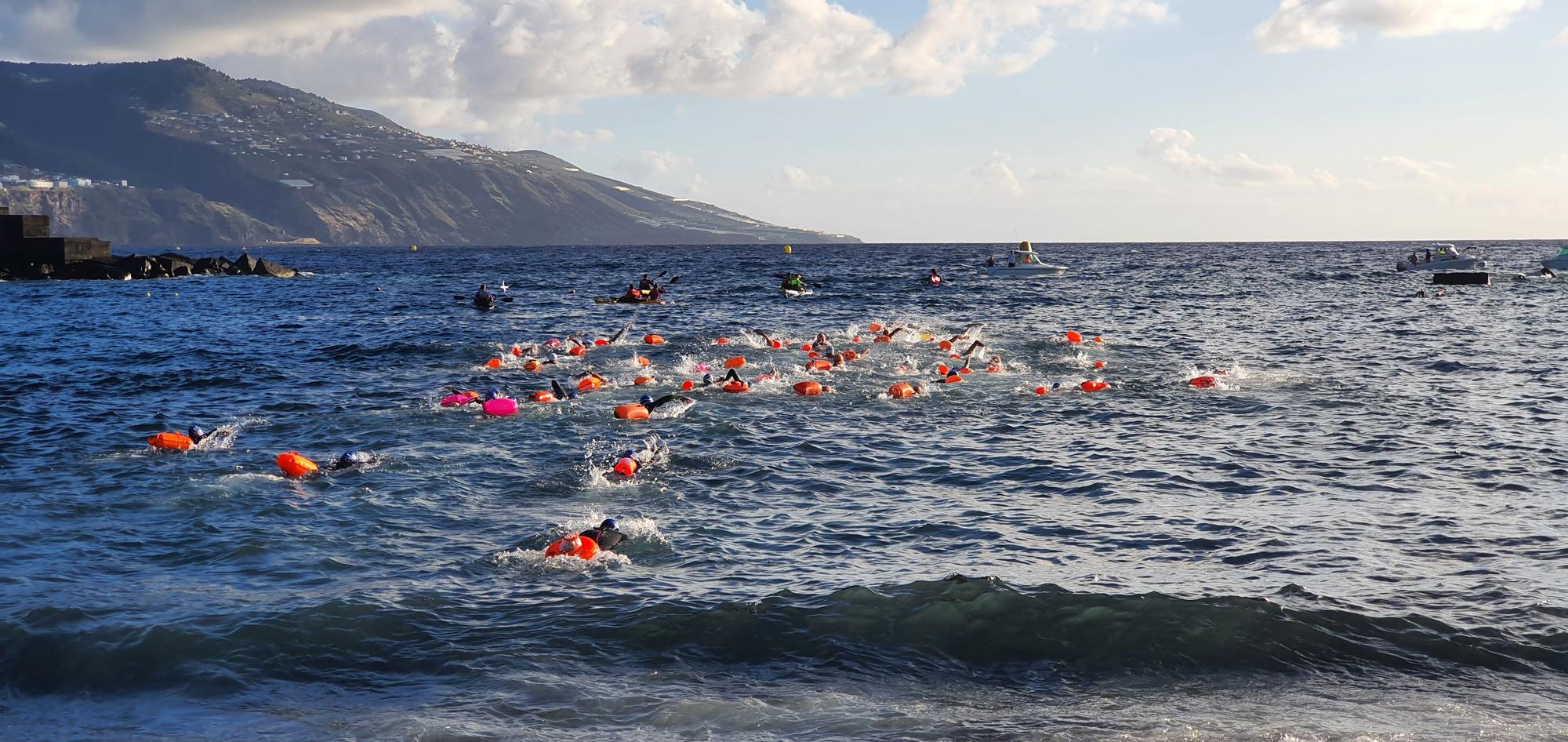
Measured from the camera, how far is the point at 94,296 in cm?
5603

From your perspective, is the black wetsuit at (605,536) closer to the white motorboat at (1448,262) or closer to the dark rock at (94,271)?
the dark rock at (94,271)

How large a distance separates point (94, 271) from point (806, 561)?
7601 centimetres

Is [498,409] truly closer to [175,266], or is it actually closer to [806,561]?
[806,561]

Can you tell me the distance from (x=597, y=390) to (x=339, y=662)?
49.8ft

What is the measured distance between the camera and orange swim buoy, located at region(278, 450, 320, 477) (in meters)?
15.8

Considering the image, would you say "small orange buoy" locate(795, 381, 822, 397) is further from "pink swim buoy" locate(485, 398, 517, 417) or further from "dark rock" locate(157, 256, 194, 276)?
"dark rock" locate(157, 256, 194, 276)

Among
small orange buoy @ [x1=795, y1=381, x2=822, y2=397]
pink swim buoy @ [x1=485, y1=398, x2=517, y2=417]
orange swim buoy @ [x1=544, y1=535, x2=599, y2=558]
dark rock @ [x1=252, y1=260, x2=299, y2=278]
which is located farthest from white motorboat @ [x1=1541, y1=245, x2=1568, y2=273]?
dark rock @ [x1=252, y1=260, x2=299, y2=278]

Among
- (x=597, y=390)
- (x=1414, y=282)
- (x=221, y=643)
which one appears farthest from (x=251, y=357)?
(x=1414, y=282)

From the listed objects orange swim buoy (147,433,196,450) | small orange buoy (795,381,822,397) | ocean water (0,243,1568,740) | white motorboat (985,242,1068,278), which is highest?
white motorboat (985,242,1068,278)

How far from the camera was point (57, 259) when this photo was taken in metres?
71.0

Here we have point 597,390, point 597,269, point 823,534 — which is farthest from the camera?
point 597,269

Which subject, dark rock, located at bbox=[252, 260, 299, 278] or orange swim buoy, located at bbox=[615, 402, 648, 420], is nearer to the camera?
orange swim buoy, located at bbox=[615, 402, 648, 420]

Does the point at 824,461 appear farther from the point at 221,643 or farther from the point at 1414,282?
the point at 1414,282

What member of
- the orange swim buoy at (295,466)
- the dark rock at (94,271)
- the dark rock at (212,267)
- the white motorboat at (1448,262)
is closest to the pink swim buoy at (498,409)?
the orange swim buoy at (295,466)
